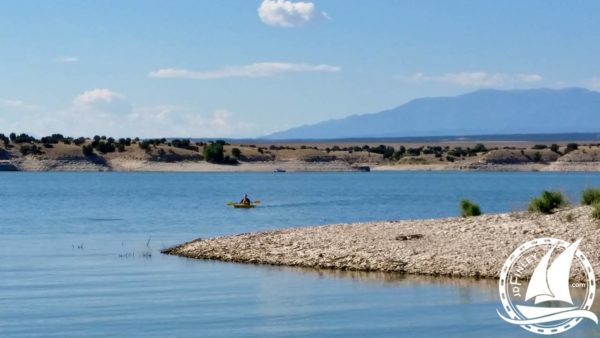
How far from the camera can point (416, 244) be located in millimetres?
26859

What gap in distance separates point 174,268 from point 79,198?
40.2 meters

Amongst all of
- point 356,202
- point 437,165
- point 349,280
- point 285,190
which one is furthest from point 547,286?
point 437,165

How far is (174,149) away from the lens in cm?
12850

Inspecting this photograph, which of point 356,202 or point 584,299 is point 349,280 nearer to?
point 584,299

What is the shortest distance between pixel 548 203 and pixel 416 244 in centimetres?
427

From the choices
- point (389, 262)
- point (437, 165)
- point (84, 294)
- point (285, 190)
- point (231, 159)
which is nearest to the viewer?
point (84, 294)

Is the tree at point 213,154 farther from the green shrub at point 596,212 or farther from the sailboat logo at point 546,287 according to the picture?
the sailboat logo at point 546,287

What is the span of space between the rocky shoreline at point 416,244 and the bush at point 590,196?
3.02 ft

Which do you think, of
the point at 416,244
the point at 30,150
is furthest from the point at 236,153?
the point at 416,244

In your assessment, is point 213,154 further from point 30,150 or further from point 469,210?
point 469,210

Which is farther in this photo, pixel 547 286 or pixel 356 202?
pixel 356 202

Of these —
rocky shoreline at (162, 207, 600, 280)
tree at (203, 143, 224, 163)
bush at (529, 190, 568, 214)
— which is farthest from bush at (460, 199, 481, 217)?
tree at (203, 143, 224, 163)

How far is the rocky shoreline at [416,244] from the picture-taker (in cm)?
2494

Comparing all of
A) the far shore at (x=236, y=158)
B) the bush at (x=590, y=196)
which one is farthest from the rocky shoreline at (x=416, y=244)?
the far shore at (x=236, y=158)
